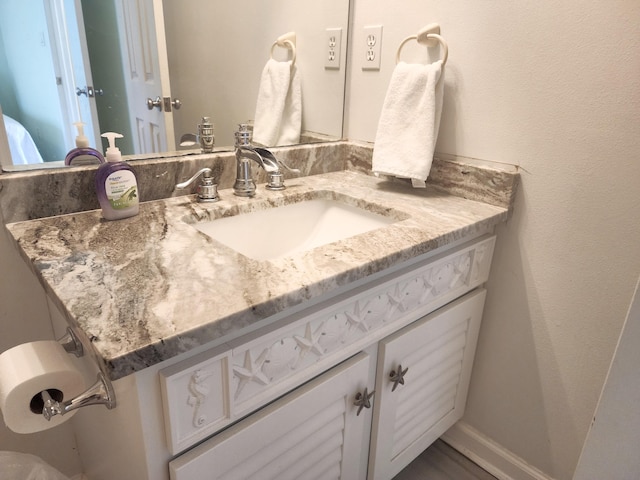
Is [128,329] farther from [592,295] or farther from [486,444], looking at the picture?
[486,444]

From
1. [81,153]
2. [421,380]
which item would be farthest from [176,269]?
[421,380]

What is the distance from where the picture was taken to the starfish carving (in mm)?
601

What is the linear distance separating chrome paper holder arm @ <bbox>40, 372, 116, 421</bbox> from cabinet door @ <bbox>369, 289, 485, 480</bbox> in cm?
48

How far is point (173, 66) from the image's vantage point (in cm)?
98

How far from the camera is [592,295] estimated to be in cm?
94

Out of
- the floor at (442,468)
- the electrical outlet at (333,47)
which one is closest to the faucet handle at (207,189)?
the electrical outlet at (333,47)

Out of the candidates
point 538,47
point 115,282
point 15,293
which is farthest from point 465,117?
point 15,293

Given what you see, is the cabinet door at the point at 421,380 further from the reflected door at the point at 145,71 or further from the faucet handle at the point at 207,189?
the reflected door at the point at 145,71

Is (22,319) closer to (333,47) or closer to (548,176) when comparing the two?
(333,47)

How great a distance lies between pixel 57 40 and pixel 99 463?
2.65 feet

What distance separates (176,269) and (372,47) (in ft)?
2.83

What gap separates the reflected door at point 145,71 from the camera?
884mm

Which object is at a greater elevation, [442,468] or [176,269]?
[176,269]

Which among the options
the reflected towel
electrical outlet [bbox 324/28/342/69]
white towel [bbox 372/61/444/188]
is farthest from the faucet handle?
electrical outlet [bbox 324/28/342/69]
